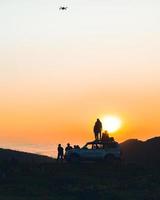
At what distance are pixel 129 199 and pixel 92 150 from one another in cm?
1194

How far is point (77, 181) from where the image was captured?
157 feet

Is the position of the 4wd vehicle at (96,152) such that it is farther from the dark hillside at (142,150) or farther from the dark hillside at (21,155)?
the dark hillside at (21,155)

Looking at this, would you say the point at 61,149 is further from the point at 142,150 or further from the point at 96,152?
the point at 142,150

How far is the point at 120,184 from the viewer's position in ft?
157

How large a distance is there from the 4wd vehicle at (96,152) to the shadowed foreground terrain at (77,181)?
1.35m

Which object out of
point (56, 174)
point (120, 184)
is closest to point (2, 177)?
point (56, 174)

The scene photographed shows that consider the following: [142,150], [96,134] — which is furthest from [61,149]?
[142,150]

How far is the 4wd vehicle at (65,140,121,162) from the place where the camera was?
54.9 m

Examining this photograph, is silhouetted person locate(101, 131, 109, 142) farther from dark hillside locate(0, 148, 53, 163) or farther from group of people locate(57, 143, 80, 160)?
dark hillside locate(0, 148, 53, 163)

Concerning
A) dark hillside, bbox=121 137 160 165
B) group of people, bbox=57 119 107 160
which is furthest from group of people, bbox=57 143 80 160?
dark hillside, bbox=121 137 160 165

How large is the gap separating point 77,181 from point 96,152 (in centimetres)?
733

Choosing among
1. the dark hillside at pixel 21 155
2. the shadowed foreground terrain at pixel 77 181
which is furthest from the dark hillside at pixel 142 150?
the shadowed foreground terrain at pixel 77 181

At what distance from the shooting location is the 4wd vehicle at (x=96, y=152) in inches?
2160

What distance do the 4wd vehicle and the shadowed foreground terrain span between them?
1.35m
